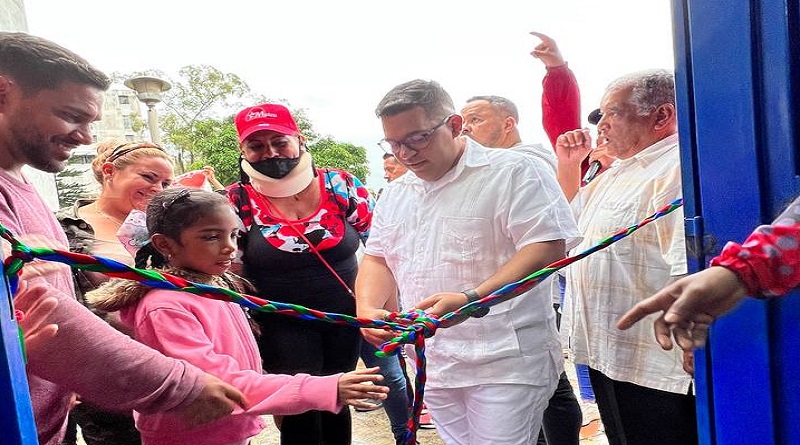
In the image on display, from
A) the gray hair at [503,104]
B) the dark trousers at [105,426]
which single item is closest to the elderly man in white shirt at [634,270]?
the gray hair at [503,104]

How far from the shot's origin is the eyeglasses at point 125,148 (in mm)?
2174

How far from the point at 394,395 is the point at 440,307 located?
137 centimetres

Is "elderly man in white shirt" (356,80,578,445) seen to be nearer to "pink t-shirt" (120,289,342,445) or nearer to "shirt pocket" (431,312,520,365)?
"shirt pocket" (431,312,520,365)

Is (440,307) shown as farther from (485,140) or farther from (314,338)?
(485,140)

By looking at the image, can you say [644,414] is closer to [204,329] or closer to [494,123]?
[204,329]

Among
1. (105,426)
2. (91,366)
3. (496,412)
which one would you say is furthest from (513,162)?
(105,426)

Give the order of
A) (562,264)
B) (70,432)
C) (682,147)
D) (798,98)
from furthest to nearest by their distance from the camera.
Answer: (70,432)
(562,264)
(682,147)
(798,98)

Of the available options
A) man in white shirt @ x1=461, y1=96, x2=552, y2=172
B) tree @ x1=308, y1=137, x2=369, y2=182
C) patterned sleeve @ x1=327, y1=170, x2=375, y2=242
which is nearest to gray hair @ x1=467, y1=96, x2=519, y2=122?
man in white shirt @ x1=461, y1=96, x2=552, y2=172

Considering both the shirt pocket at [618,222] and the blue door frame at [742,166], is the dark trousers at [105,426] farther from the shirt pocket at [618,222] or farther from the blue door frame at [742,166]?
the shirt pocket at [618,222]

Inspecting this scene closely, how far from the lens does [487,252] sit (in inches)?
60.0

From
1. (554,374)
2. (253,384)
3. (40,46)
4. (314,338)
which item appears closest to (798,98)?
(554,374)

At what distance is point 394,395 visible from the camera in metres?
2.44

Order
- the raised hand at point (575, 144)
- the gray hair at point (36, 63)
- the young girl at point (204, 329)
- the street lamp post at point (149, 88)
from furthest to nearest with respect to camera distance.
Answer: the street lamp post at point (149, 88) < the raised hand at point (575, 144) < the young girl at point (204, 329) < the gray hair at point (36, 63)

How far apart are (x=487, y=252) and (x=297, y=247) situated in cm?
90
